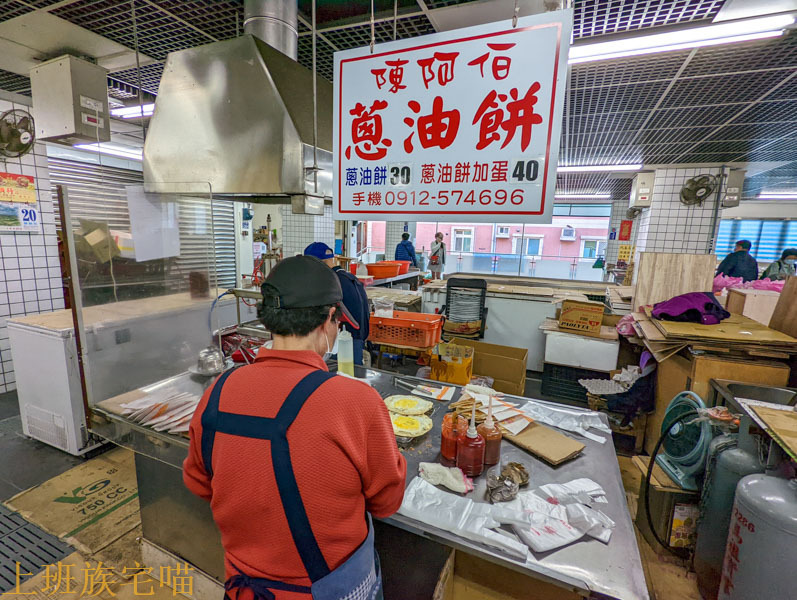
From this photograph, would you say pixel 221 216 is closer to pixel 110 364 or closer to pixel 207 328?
pixel 207 328

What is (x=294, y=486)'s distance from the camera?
0.91 metres

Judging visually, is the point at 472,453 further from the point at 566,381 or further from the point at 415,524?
the point at 566,381

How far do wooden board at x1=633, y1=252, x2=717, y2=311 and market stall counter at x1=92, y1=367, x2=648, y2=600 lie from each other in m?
2.65

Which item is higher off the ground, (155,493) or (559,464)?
(559,464)

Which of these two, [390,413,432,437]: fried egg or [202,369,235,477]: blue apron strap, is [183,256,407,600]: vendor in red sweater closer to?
Result: [202,369,235,477]: blue apron strap

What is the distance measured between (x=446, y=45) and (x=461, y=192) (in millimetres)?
593

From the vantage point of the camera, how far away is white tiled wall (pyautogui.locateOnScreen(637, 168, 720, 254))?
6457 mm

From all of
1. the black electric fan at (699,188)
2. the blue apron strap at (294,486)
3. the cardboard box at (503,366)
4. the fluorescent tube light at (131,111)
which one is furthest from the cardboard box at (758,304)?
the fluorescent tube light at (131,111)

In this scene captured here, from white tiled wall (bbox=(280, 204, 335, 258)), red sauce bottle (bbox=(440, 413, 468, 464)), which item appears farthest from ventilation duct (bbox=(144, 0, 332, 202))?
white tiled wall (bbox=(280, 204, 335, 258))

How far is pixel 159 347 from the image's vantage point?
257cm

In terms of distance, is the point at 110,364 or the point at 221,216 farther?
the point at 221,216

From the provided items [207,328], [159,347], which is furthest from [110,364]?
[207,328]

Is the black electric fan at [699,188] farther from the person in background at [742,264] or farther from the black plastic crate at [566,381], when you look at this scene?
the black plastic crate at [566,381]

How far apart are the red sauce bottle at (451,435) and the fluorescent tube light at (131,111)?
4.92m
